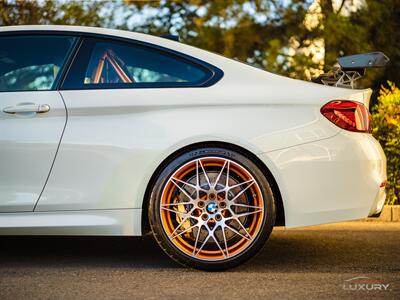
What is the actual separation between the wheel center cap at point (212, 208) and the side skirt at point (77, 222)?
0.43m

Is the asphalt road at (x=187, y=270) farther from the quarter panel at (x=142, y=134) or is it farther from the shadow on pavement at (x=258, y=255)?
the quarter panel at (x=142, y=134)

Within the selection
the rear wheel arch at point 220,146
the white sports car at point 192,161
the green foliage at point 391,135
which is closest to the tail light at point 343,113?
the white sports car at point 192,161

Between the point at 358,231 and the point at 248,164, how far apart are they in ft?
7.68

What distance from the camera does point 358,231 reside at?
716 cm

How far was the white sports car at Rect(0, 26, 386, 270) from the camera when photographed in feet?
16.9

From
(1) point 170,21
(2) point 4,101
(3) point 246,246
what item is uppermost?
(2) point 4,101

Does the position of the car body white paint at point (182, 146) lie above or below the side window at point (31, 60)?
below

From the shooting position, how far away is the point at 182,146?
5.14 meters

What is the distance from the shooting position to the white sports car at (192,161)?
16.9 feet

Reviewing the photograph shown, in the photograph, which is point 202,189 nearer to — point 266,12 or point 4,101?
point 4,101

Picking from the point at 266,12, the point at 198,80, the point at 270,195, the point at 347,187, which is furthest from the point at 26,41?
the point at 266,12

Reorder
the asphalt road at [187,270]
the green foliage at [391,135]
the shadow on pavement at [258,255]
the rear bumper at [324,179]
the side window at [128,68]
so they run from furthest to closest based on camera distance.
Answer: the green foliage at [391,135], the shadow on pavement at [258,255], the side window at [128,68], the rear bumper at [324,179], the asphalt road at [187,270]

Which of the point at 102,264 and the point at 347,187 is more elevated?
the point at 347,187

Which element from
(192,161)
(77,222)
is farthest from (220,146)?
(77,222)
